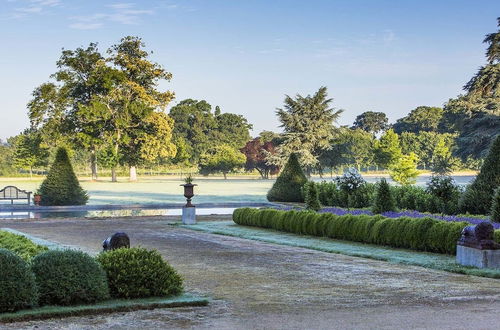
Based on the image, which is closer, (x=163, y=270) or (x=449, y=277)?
(x=163, y=270)

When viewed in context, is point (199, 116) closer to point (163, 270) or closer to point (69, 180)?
point (69, 180)

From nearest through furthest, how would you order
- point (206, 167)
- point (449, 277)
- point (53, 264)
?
point (53, 264)
point (449, 277)
point (206, 167)

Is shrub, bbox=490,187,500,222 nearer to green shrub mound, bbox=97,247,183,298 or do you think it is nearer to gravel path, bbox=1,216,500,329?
gravel path, bbox=1,216,500,329

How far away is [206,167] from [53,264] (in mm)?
81580

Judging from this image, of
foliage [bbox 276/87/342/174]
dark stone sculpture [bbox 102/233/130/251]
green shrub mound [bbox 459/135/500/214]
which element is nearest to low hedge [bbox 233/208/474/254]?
green shrub mound [bbox 459/135/500/214]

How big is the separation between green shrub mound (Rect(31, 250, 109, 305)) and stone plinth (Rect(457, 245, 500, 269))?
226 inches

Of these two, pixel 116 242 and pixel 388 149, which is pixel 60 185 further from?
pixel 388 149

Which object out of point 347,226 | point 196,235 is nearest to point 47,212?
point 196,235

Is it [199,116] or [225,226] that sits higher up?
[199,116]

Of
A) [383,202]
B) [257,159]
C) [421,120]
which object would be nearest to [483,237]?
[383,202]

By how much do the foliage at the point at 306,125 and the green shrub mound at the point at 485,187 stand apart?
42.1 meters

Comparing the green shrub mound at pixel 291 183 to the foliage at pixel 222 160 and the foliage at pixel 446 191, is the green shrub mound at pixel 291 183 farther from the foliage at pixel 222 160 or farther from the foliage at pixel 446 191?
the foliage at pixel 222 160

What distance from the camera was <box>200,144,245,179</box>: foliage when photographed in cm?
8700

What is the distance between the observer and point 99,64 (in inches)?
2606
